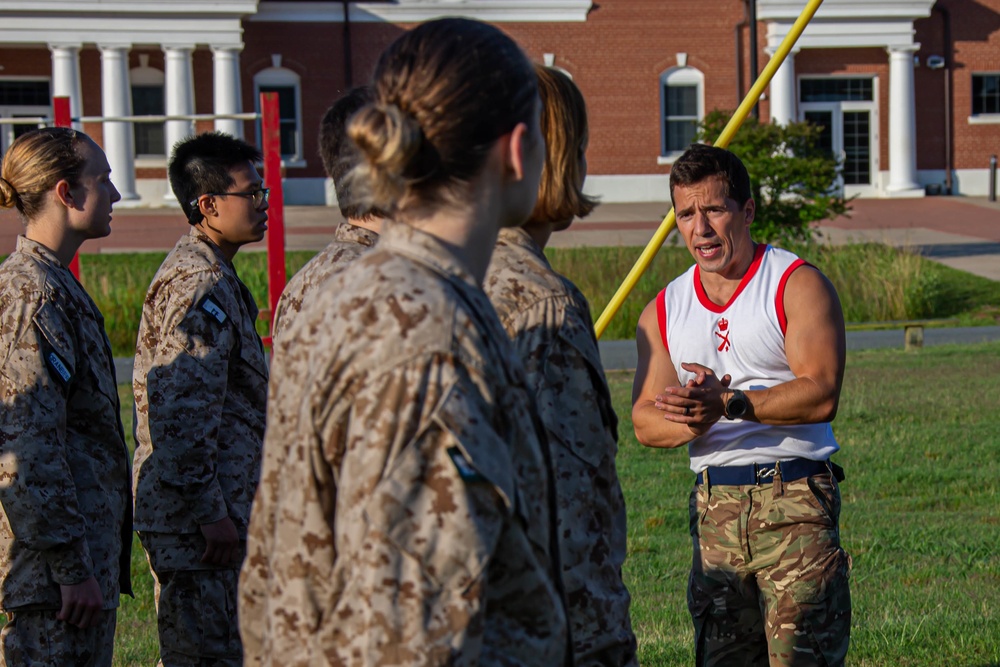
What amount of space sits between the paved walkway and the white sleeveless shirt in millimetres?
19265

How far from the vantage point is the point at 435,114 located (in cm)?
200

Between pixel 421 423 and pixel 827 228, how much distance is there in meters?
29.7

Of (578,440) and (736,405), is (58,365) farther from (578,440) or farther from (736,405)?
(736,405)

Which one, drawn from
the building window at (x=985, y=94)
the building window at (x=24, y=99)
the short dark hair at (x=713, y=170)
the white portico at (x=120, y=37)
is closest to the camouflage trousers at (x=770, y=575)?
the short dark hair at (x=713, y=170)

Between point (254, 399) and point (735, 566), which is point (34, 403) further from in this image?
point (735, 566)

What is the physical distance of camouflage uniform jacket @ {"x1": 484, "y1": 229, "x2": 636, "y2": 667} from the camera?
286 centimetres

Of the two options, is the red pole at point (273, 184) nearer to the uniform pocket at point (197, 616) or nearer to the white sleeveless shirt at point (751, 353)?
the uniform pocket at point (197, 616)

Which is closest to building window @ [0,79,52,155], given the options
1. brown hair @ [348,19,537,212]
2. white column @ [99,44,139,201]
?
white column @ [99,44,139,201]

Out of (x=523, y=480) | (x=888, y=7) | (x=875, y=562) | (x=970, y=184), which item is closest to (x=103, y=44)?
(x=888, y=7)

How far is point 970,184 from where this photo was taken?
131ft

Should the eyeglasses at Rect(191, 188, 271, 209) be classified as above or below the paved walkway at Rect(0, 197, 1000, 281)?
below

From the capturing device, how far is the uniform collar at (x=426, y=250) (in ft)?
6.56

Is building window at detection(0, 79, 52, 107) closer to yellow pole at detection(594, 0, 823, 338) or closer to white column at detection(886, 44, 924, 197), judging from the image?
white column at detection(886, 44, 924, 197)

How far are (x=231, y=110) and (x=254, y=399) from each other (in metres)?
32.8
